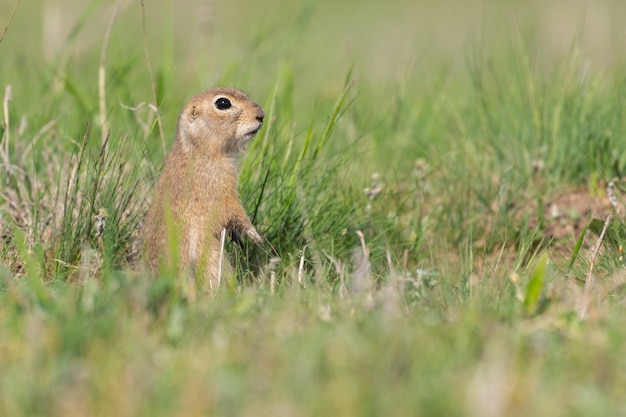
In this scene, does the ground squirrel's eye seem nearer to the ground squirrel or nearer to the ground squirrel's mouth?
the ground squirrel

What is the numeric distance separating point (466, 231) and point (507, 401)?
2.58 meters

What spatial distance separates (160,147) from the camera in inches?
216

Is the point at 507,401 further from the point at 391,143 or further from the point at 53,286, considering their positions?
the point at 391,143

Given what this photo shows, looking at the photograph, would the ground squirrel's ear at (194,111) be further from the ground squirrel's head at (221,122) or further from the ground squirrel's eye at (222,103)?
the ground squirrel's eye at (222,103)

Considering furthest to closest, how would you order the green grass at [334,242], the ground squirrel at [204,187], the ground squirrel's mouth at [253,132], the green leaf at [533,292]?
the ground squirrel's mouth at [253,132] < the ground squirrel at [204,187] < the green leaf at [533,292] < the green grass at [334,242]

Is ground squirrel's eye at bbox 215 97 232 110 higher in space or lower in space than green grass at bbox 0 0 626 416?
higher

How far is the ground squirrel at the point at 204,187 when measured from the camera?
4520 millimetres

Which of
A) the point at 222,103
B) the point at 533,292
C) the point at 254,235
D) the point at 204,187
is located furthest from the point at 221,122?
the point at 533,292

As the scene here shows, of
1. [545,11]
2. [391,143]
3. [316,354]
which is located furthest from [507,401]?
[545,11]

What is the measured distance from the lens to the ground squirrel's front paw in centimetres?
456

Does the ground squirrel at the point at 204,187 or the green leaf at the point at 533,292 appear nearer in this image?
the green leaf at the point at 533,292

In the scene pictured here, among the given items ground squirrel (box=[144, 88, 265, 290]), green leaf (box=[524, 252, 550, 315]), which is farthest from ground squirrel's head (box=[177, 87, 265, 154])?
green leaf (box=[524, 252, 550, 315])

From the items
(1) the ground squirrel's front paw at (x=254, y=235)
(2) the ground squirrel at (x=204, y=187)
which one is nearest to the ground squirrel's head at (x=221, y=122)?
(2) the ground squirrel at (x=204, y=187)

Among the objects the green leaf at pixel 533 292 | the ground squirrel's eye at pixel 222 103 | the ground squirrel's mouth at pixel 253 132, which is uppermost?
the ground squirrel's eye at pixel 222 103
